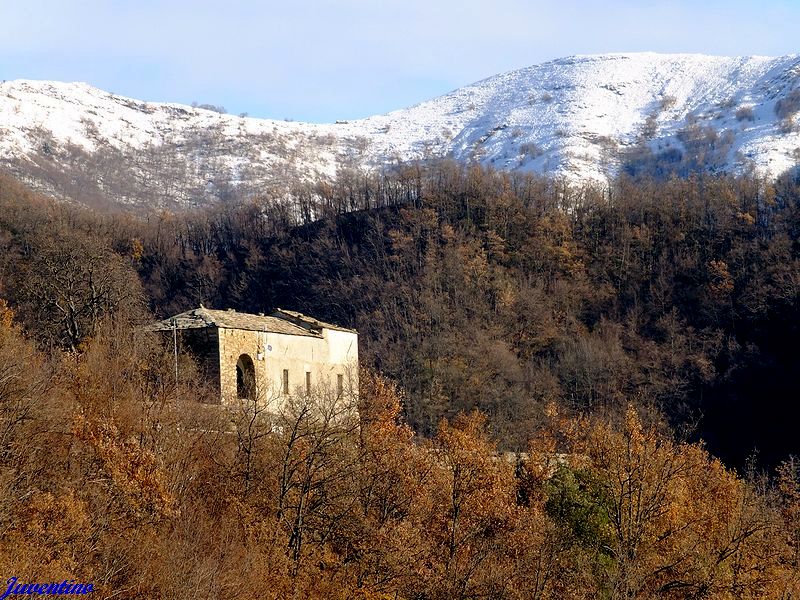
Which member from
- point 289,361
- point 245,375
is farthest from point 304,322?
point 245,375

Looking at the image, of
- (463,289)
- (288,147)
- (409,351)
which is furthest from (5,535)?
(288,147)

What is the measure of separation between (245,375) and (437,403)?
21042 millimetres

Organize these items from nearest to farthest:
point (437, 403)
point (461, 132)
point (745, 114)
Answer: point (437, 403) → point (745, 114) → point (461, 132)

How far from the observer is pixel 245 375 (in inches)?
1122

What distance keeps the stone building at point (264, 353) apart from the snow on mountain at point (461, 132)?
62877mm

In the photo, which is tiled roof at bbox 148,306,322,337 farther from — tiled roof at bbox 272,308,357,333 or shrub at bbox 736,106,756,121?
shrub at bbox 736,106,756,121

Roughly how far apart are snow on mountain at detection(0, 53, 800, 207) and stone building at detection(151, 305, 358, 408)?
206ft

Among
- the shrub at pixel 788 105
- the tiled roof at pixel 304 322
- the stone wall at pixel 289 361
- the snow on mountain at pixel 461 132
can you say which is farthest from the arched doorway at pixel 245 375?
the shrub at pixel 788 105

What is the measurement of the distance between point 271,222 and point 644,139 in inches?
1937

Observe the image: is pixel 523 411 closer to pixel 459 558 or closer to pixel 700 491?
pixel 700 491

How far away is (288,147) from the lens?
127812 mm

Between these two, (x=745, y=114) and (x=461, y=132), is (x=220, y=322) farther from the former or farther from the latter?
(x=461, y=132)

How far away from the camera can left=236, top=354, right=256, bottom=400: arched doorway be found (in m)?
28.1

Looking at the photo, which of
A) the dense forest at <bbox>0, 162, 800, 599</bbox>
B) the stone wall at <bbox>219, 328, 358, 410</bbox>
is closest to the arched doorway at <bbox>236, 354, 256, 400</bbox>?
the stone wall at <bbox>219, 328, 358, 410</bbox>
